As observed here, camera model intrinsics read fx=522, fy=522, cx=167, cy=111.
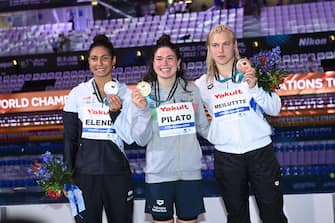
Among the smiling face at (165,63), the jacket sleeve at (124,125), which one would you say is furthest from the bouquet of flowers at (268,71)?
the jacket sleeve at (124,125)

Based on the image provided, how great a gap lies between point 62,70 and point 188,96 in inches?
324

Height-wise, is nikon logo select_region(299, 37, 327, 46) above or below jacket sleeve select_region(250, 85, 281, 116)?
above

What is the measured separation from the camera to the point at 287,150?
6395 mm

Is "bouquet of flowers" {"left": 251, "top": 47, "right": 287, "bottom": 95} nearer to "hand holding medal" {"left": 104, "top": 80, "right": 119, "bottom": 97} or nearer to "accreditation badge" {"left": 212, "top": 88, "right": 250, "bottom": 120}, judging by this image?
"accreditation badge" {"left": 212, "top": 88, "right": 250, "bottom": 120}

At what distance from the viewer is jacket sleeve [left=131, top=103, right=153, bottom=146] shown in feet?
8.36

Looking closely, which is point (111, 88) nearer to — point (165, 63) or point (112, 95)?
point (112, 95)

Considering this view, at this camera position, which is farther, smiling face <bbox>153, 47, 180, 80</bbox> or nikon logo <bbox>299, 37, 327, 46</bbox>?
nikon logo <bbox>299, 37, 327, 46</bbox>

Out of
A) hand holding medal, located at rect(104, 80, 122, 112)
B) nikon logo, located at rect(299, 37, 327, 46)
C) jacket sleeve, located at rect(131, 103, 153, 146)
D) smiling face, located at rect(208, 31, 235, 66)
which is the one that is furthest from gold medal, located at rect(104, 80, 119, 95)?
nikon logo, located at rect(299, 37, 327, 46)

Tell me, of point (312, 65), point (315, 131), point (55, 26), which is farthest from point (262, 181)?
point (55, 26)

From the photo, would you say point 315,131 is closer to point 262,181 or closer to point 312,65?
point 312,65

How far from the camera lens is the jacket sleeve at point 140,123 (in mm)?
2547

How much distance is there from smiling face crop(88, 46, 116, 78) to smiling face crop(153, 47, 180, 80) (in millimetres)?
262

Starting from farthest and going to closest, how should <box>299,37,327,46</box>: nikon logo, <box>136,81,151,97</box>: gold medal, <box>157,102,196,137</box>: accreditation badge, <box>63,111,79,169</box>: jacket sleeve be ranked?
<box>299,37,327,46</box>: nikon logo, <box>63,111,79,169</box>: jacket sleeve, <box>157,102,196,137</box>: accreditation badge, <box>136,81,151,97</box>: gold medal

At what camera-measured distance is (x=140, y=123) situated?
8.37 feet
